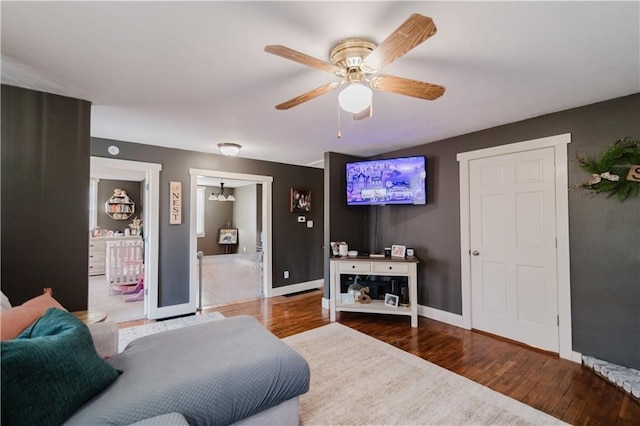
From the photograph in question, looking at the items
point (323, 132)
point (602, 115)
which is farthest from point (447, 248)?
point (323, 132)

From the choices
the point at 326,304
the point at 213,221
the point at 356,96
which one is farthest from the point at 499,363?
the point at 213,221

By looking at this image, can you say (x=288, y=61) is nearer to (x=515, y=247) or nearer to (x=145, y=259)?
(x=515, y=247)

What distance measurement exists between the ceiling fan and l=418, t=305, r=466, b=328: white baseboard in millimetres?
2837

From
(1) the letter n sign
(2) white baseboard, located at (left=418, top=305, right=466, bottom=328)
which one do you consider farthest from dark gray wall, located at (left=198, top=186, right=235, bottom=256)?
(2) white baseboard, located at (left=418, top=305, right=466, bottom=328)

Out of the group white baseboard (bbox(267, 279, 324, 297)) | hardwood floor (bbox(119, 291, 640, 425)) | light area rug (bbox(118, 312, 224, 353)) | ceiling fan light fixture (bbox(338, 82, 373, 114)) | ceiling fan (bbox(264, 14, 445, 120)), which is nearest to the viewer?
ceiling fan (bbox(264, 14, 445, 120))

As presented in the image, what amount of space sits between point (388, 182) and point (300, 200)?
1913 millimetres

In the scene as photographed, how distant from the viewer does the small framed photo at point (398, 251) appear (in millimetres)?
3801

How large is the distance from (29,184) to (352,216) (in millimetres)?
3624

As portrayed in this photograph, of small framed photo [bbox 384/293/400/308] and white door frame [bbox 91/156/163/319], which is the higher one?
white door frame [bbox 91/156/163/319]

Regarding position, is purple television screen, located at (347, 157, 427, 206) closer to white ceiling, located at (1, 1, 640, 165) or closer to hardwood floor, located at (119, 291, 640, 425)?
white ceiling, located at (1, 1, 640, 165)

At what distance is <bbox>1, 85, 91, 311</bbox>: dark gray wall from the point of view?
2047mm

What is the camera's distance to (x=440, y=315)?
143 inches

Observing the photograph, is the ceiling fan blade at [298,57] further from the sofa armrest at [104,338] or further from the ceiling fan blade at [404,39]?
the sofa armrest at [104,338]

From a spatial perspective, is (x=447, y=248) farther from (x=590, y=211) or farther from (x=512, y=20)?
(x=512, y=20)
